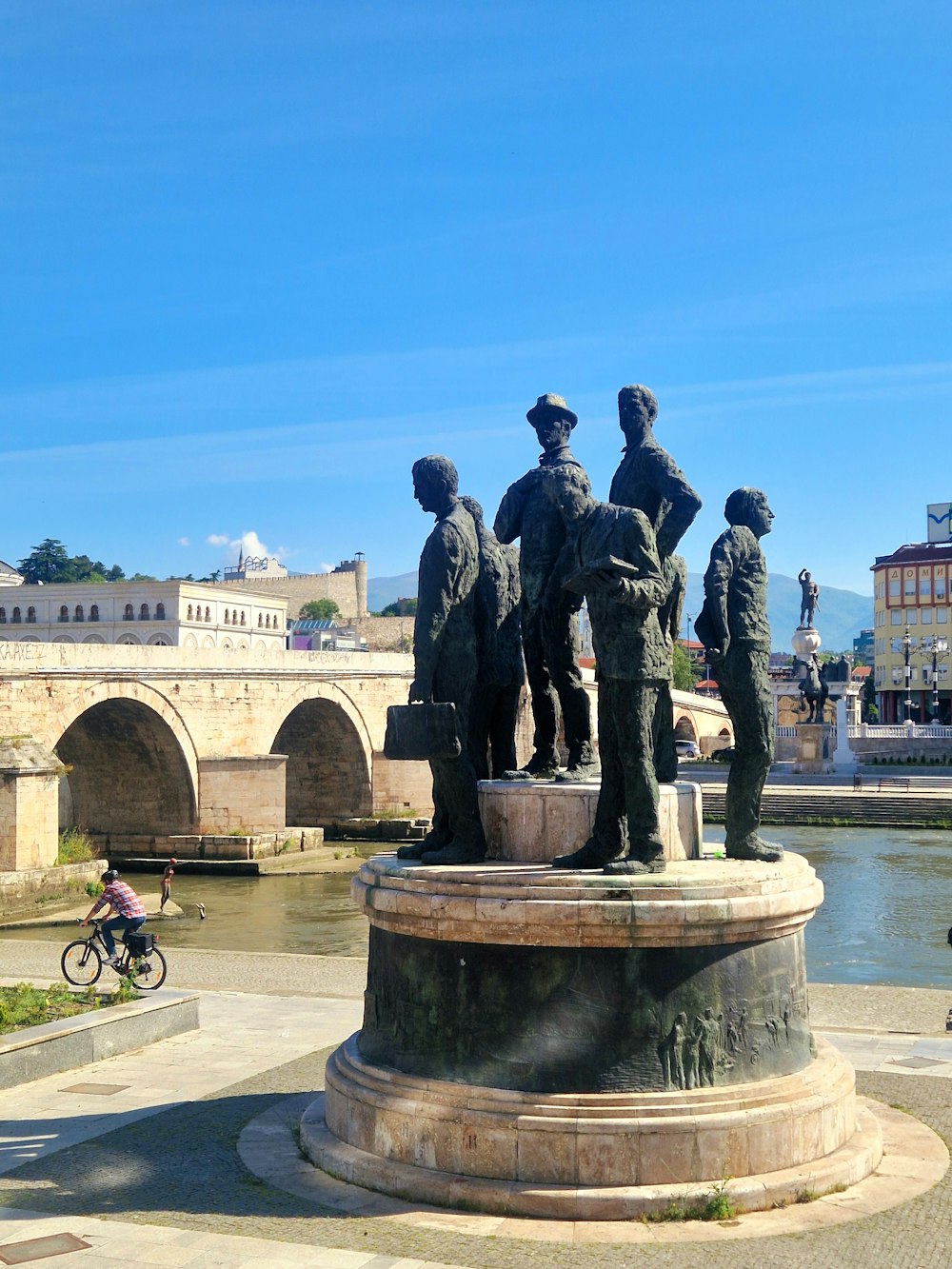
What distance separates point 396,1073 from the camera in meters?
6.12

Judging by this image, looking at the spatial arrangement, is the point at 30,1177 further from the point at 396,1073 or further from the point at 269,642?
the point at 269,642

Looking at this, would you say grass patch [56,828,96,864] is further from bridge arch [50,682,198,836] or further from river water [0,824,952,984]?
bridge arch [50,682,198,836]

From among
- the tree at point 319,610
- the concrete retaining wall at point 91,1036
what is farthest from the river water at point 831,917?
the tree at point 319,610

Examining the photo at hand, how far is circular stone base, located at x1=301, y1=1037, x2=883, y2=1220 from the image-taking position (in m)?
5.51

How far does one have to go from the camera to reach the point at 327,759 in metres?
33.1

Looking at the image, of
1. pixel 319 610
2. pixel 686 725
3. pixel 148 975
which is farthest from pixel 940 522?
pixel 148 975

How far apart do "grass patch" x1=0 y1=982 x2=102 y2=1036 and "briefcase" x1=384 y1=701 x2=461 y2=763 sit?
142 inches

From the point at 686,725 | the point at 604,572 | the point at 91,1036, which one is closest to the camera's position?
the point at 604,572

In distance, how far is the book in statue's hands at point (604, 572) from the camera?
615cm

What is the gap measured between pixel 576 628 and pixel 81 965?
6.32 meters

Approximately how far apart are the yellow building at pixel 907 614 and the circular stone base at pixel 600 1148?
67286 mm

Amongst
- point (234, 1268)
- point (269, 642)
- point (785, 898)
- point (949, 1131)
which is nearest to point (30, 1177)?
point (234, 1268)

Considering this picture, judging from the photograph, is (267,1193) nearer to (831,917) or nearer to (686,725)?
(831,917)

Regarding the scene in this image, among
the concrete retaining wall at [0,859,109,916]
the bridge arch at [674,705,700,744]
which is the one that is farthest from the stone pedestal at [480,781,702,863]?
the bridge arch at [674,705,700,744]
